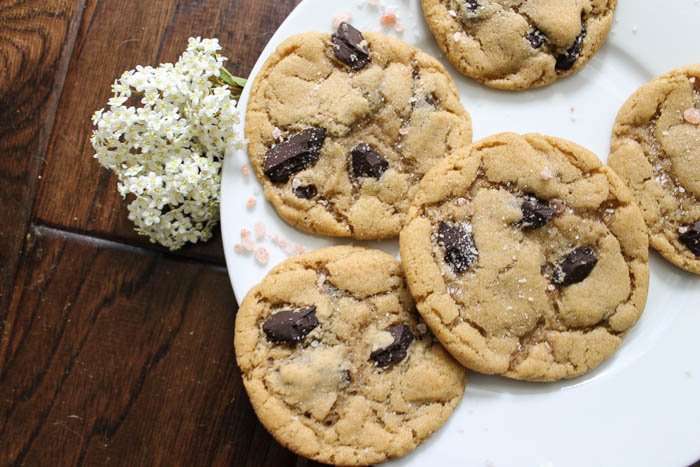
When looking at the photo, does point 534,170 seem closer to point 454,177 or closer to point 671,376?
point 454,177

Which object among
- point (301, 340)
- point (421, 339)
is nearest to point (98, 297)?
point (301, 340)

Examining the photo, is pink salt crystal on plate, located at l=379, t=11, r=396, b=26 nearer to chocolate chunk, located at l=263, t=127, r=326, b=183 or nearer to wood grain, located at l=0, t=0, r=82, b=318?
chocolate chunk, located at l=263, t=127, r=326, b=183

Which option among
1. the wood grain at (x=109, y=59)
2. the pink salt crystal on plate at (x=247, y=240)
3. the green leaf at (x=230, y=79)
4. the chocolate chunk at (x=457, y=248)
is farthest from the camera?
the wood grain at (x=109, y=59)

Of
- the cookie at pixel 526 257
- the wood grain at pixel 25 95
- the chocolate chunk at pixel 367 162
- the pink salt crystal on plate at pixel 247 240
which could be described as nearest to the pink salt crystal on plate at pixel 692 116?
the cookie at pixel 526 257

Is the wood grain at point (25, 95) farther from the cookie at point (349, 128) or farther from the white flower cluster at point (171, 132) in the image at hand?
the cookie at point (349, 128)

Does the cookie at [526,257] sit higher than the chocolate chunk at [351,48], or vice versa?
the chocolate chunk at [351,48]

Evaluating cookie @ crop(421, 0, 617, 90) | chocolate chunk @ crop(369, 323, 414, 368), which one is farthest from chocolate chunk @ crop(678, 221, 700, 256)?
chocolate chunk @ crop(369, 323, 414, 368)
